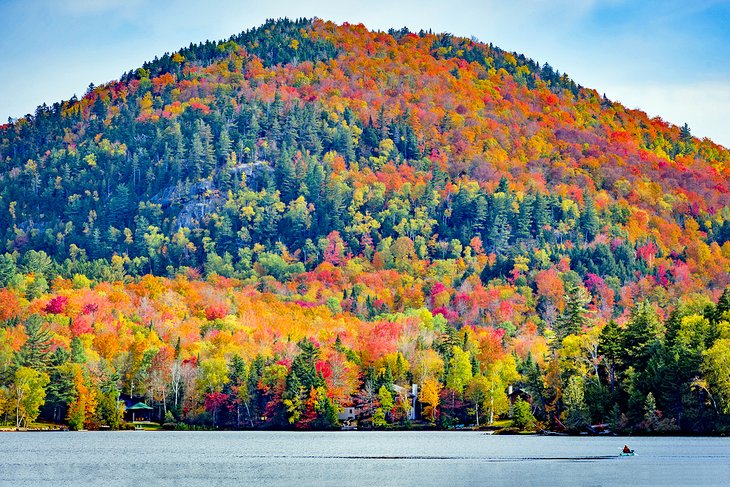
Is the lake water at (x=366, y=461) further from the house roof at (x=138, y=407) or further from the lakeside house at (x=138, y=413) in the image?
the lakeside house at (x=138, y=413)

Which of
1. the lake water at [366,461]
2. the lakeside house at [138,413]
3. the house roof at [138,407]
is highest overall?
the house roof at [138,407]

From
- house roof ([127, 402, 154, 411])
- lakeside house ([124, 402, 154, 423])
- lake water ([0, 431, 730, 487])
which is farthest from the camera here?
lakeside house ([124, 402, 154, 423])

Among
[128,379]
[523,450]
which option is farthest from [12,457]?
[128,379]

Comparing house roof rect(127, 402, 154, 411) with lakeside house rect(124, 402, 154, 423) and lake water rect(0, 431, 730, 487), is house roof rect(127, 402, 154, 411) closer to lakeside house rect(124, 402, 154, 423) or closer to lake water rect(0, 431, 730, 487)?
lakeside house rect(124, 402, 154, 423)

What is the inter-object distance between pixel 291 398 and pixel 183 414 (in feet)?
58.5

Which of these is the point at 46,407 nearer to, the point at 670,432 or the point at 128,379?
the point at 128,379

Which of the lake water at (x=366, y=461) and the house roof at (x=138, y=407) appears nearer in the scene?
the lake water at (x=366, y=461)

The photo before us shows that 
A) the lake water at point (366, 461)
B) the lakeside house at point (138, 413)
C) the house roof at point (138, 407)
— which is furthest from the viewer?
the lakeside house at point (138, 413)

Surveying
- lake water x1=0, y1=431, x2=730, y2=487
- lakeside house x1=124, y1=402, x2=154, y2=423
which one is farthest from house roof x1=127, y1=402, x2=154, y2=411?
lake water x1=0, y1=431, x2=730, y2=487

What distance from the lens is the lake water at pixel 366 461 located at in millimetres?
88188

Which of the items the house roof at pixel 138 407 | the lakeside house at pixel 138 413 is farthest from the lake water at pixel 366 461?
the lakeside house at pixel 138 413

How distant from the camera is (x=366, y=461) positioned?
4085 inches

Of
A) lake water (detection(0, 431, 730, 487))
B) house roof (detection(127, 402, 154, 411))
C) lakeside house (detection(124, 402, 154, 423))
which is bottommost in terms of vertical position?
lake water (detection(0, 431, 730, 487))

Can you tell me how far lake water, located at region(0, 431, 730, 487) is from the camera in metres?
88.2
